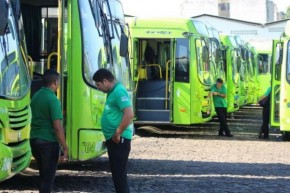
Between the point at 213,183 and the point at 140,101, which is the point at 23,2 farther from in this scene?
the point at 140,101

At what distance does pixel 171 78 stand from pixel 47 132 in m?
11.7

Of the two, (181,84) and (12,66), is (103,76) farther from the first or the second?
(181,84)

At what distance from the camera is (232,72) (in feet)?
92.7

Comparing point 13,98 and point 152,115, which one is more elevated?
point 13,98

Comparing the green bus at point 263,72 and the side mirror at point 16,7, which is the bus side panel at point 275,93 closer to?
the side mirror at point 16,7

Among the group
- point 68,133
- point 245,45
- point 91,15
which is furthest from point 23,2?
point 245,45

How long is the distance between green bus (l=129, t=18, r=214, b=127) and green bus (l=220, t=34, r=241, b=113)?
6613 millimetres

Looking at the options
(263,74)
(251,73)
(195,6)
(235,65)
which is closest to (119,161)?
(235,65)

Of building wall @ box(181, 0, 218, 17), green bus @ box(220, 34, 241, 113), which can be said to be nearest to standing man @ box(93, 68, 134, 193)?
green bus @ box(220, 34, 241, 113)

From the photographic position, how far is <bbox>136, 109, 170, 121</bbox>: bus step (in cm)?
1986

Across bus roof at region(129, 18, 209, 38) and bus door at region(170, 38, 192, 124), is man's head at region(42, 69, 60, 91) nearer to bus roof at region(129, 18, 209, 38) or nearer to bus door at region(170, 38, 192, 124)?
bus door at region(170, 38, 192, 124)

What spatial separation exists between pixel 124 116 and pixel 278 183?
4435mm

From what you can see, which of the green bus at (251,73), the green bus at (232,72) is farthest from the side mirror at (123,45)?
the green bus at (251,73)

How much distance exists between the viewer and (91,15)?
36.2ft
